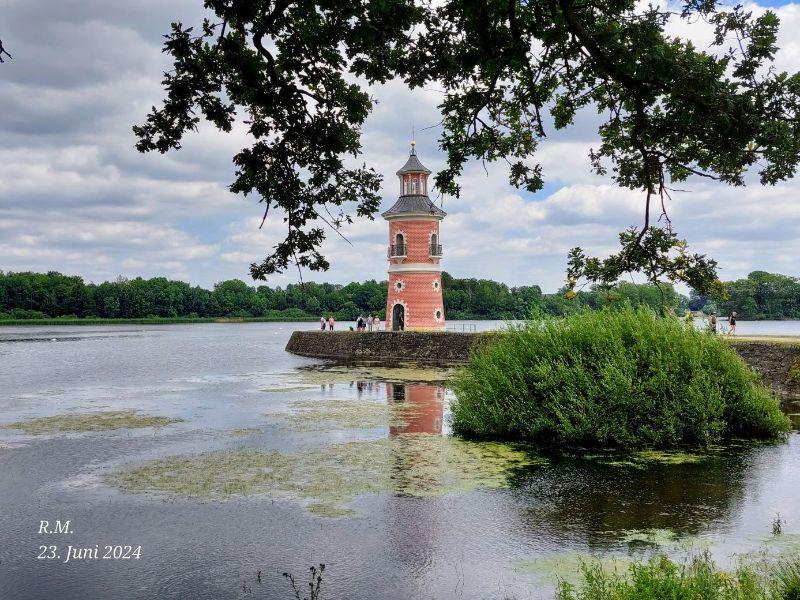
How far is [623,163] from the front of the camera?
7.50 meters

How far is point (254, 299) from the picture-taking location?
12812cm

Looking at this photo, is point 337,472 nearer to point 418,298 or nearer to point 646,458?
point 646,458

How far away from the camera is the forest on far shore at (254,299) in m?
96.9

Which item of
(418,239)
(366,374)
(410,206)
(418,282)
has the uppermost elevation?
(410,206)

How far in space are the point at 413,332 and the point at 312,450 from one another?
25.6 m

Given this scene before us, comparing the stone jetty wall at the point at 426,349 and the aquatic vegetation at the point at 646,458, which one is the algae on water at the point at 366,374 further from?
the aquatic vegetation at the point at 646,458

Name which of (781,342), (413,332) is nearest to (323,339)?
(413,332)

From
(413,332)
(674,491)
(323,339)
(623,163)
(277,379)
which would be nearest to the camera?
(623,163)

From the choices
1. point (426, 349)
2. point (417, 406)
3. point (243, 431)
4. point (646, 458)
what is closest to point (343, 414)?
point (417, 406)

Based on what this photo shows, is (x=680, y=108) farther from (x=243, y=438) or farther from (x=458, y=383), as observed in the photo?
(x=243, y=438)

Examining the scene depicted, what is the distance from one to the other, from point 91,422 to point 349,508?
11.1 meters

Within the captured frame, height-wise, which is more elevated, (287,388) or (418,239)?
(418,239)

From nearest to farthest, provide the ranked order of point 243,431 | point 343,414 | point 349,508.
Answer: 1. point 349,508
2. point 243,431
3. point 343,414

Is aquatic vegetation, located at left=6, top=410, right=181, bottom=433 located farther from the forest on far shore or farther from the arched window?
the forest on far shore
